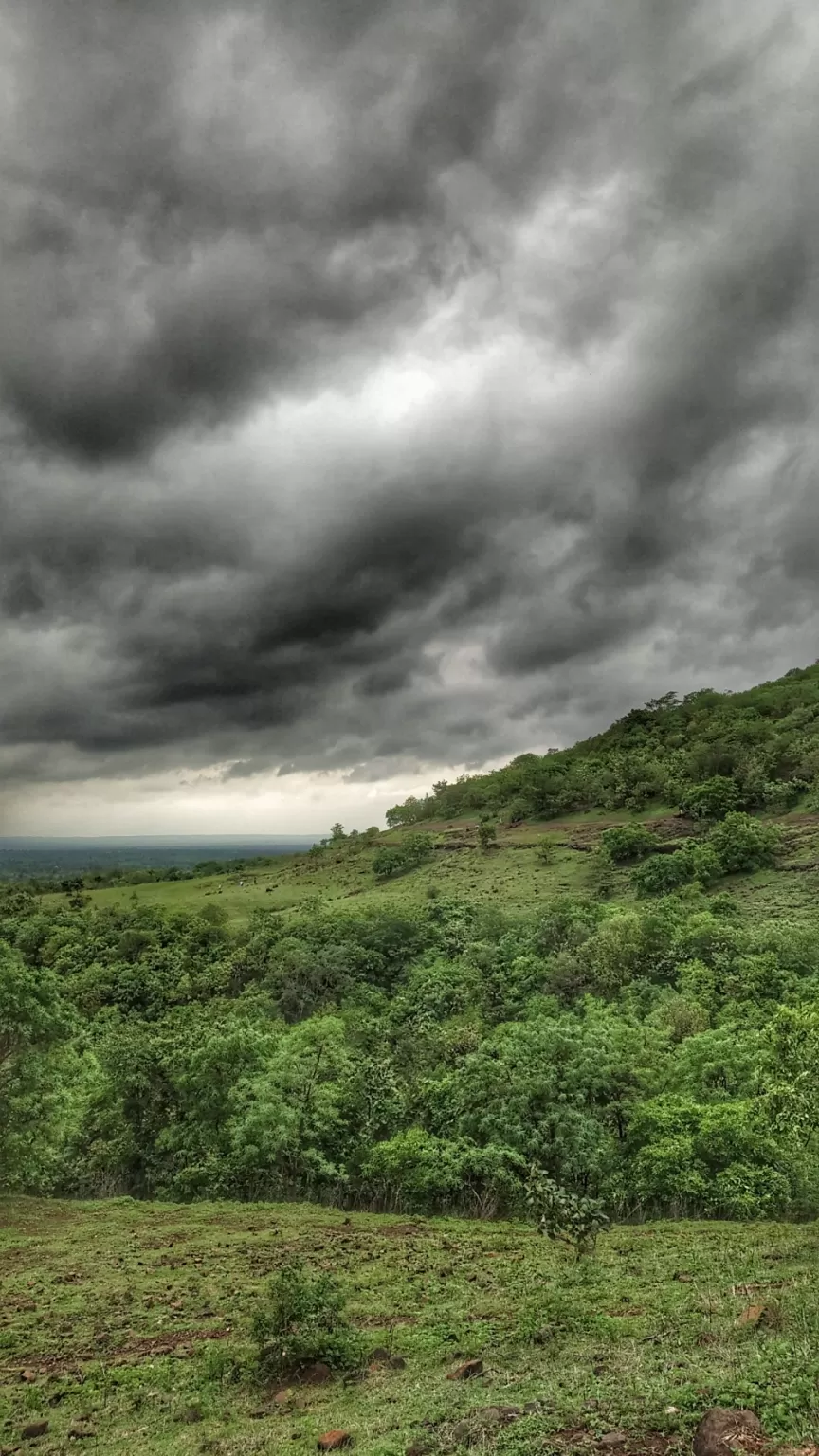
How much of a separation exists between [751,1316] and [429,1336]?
7101 millimetres

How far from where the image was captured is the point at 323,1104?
129ft

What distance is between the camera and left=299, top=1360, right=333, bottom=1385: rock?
49.8 feet

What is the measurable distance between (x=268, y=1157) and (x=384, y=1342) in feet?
69.9

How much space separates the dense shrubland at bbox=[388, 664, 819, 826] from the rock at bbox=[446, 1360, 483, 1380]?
107036 mm

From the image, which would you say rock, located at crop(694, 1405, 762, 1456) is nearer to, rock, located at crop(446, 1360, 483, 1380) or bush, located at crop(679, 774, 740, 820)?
rock, located at crop(446, 1360, 483, 1380)

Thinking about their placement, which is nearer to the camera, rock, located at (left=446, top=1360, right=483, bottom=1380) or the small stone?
the small stone

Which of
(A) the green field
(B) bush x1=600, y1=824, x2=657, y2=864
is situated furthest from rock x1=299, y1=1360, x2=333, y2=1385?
(B) bush x1=600, y1=824, x2=657, y2=864

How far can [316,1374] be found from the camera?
15.3 m

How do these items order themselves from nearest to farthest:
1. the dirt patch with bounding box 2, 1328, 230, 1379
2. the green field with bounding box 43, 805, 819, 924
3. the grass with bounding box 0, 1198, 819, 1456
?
the grass with bounding box 0, 1198, 819, 1456, the dirt patch with bounding box 2, 1328, 230, 1379, the green field with bounding box 43, 805, 819, 924

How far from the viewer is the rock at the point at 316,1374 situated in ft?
49.8

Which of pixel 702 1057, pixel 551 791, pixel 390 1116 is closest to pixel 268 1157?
pixel 390 1116

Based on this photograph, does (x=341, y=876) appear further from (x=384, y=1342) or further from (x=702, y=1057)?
(x=384, y=1342)

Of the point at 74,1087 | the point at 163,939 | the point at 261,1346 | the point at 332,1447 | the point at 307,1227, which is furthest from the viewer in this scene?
the point at 163,939

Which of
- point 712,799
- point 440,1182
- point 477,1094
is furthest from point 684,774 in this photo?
point 440,1182
